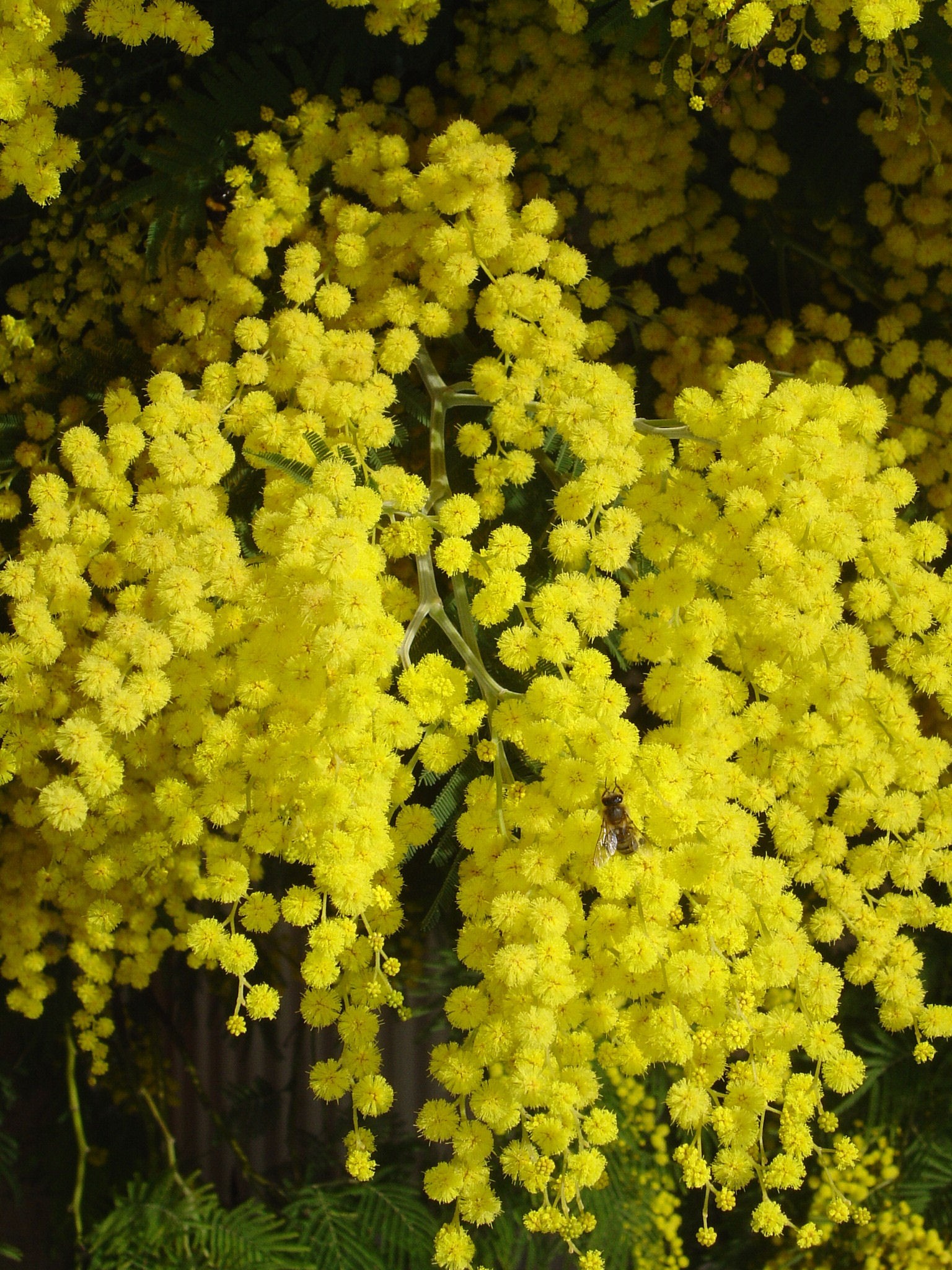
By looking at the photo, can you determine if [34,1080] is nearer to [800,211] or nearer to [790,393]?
[790,393]

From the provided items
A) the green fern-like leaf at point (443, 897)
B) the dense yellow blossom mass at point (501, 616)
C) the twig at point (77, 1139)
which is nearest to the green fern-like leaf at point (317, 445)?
the dense yellow blossom mass at point (501, 616)

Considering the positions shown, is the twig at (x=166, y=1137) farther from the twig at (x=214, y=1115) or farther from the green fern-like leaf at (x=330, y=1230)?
the green fern-like leaf at (x=330, y=1230)

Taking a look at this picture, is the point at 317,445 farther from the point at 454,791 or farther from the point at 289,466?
the point at 454,791

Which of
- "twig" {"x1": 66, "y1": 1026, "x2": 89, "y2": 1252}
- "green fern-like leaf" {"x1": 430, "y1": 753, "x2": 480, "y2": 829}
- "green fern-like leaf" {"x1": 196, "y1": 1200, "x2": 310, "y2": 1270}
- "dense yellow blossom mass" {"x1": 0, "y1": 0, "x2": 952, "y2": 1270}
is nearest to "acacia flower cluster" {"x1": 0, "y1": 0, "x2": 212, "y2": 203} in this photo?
"dense yellow blossom mass" {"x1": 0, "y1": 0, "x2": 952, "y2": 1270}

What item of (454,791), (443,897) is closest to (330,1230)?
(443,897)

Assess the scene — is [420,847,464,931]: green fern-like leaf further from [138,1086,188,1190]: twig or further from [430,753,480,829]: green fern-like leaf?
[138,1086,188,1190]: twig
